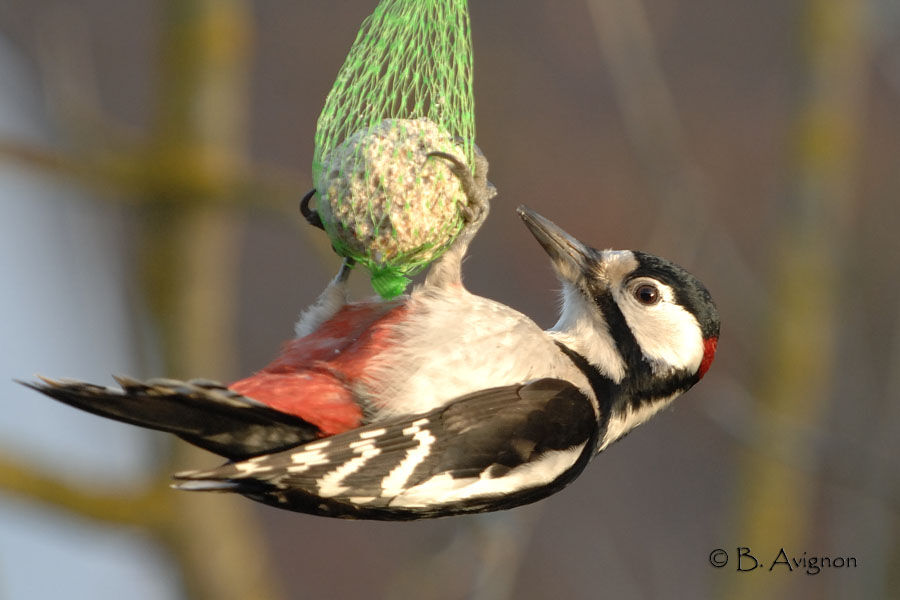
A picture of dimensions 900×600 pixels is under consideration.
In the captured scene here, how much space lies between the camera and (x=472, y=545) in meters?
3.54

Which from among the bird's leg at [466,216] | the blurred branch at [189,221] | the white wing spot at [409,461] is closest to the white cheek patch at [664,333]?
the bird's leg at [466,216]

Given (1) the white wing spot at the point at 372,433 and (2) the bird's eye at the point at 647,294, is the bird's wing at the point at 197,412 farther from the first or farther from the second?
(2) the bird's eye at the point at 647,294

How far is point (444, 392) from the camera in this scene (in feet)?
7.88

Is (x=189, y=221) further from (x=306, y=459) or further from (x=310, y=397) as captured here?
(x=306, y=459)

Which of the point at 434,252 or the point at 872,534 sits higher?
the point at 434,252

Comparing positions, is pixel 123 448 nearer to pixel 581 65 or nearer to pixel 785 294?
pixel 785 294

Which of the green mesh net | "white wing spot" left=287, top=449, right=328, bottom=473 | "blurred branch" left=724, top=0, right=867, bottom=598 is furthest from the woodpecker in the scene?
"blurred branch" left=724, top=0, right=867, bottom=598

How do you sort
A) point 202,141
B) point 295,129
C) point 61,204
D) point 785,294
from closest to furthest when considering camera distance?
point 202,141 < point 785,294 < point 61,204 < point 295,129

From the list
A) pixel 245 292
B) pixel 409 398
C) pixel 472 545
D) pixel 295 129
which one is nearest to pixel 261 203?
pixel 472 545

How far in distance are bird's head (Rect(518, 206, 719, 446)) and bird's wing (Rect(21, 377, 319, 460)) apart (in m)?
0.75

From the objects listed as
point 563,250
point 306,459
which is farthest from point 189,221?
point 306,459

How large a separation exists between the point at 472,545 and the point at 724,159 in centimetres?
657

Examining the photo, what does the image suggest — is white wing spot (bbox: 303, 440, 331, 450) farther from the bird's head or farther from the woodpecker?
the bird's head

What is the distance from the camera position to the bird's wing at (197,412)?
1.99m
